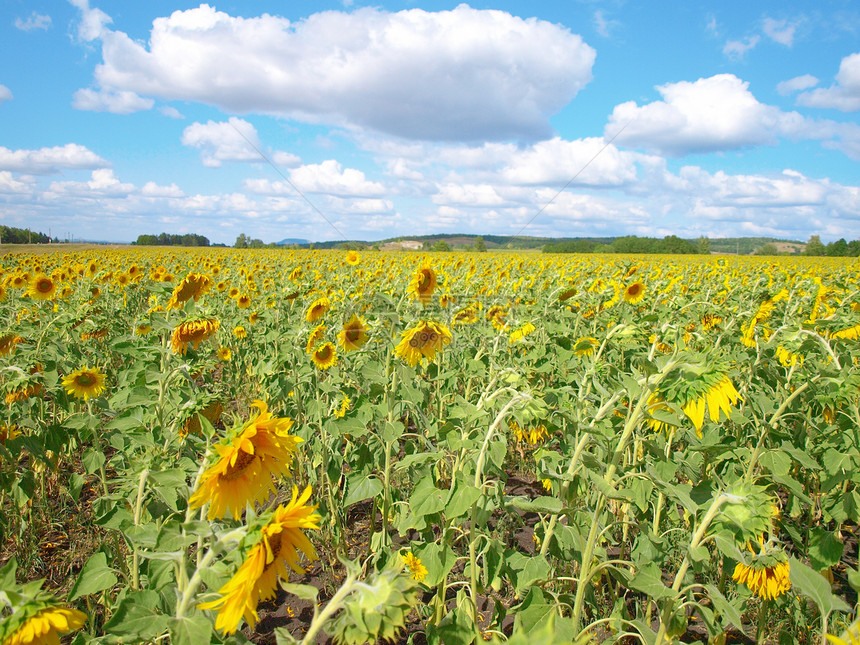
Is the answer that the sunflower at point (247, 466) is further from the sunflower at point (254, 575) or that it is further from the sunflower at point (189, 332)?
the sunflower at point (189, 332)

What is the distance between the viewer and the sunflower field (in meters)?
1.38

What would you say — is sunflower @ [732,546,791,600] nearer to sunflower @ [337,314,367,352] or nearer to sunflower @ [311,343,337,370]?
sunflower @ [337,314,367,352]

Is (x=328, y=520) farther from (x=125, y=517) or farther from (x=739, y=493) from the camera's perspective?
(x=739, y=493)

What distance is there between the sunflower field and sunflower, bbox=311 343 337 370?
0.11 feet

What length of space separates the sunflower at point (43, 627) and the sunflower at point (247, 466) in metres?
0.37

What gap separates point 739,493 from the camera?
1631 mm

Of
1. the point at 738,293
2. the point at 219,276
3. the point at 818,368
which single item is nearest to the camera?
the point at 818,368

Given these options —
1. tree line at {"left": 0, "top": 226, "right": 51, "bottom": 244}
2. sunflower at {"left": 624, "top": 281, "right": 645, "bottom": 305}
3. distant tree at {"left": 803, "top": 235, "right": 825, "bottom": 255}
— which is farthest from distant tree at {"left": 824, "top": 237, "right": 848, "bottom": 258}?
tree line at {"left": 0, "top": 226, "right": 51, "bottom": 244}

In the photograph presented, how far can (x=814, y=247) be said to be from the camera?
4959 cm

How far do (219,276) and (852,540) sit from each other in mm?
13336

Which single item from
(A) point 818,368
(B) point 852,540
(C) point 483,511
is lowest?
(B) point 852,540

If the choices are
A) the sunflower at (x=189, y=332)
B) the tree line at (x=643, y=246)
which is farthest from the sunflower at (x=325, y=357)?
the tree line at (x=643, y=246)

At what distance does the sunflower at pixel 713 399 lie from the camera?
156 cm

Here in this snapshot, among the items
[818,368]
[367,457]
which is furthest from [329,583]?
[818,368]
